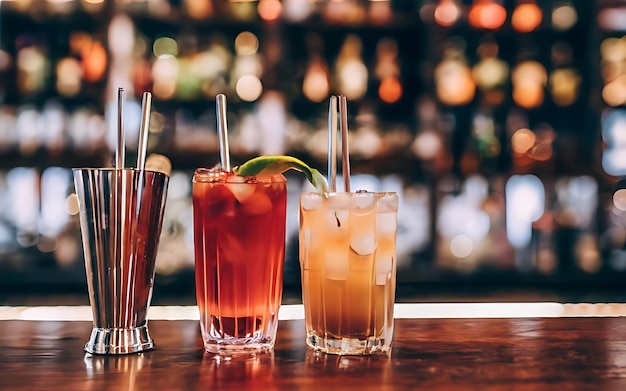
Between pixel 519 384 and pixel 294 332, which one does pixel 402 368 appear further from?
pixel 294 332

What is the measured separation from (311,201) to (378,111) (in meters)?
2.36

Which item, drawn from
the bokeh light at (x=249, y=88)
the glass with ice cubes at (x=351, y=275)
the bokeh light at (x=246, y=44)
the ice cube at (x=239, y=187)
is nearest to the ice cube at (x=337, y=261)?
the glass with ice cubes at (x=351, y=275)

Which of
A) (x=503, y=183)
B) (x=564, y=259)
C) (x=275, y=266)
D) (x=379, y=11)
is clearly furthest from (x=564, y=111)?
(x=275, y=266)

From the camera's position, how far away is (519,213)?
318 cm

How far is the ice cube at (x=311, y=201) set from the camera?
864mm

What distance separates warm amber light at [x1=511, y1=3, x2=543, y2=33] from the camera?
10.4ft

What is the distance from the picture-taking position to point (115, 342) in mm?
828

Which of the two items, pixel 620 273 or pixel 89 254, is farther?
pixel 620 273

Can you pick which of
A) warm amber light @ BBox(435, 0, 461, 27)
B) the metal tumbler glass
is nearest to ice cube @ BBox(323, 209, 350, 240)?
the metal tumbler glass

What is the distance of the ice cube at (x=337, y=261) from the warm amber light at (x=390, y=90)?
7.79 feet

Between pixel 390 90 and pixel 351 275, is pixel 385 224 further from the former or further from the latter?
pixel 390 90

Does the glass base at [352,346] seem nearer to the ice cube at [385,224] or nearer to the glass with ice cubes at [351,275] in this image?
the glass with ice cubes at [351,275]

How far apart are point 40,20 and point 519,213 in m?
2.31

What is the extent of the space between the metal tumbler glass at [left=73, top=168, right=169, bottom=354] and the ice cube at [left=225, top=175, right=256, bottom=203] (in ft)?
0.28
